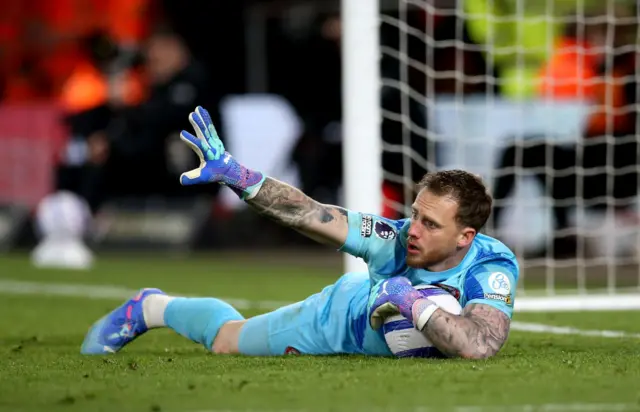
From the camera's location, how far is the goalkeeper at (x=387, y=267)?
4992 millimetres

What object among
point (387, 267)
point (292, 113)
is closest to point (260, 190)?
point (387, 267)

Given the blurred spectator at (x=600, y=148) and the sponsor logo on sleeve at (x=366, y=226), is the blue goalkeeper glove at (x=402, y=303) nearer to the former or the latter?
the sponsor logo on sleeve at (x=366, y=226)

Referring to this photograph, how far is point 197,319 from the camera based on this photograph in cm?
575

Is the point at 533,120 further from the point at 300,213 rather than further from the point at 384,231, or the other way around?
the point at 300,213

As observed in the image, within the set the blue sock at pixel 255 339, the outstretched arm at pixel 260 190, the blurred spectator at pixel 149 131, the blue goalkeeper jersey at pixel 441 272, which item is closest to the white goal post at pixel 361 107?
the blue sock at pixel 255 339

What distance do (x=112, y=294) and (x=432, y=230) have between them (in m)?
5.11

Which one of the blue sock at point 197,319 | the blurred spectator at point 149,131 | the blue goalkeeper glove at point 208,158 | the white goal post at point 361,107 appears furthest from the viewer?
the blurred spectator at point 149,131

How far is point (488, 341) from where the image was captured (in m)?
5.11

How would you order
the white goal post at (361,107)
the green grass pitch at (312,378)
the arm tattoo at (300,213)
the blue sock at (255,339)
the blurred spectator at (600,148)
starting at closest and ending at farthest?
the green grass pitch at (312,378)
the arm tattoo at (300,213)
the blue sock at (255,339)
the white goal post at (361,107)
the blurred spectator at (600,148)

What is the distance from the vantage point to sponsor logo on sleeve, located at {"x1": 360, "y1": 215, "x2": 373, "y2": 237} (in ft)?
17.1

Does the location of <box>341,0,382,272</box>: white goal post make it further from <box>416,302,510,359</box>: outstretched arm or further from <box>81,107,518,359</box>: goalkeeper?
<box>416,302,510,359</box>: outstretched arm

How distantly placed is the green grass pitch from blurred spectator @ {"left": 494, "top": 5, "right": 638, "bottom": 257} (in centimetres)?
323

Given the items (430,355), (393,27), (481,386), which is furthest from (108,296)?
(481,386)

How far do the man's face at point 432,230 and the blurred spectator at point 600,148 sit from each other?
4.91 meters
